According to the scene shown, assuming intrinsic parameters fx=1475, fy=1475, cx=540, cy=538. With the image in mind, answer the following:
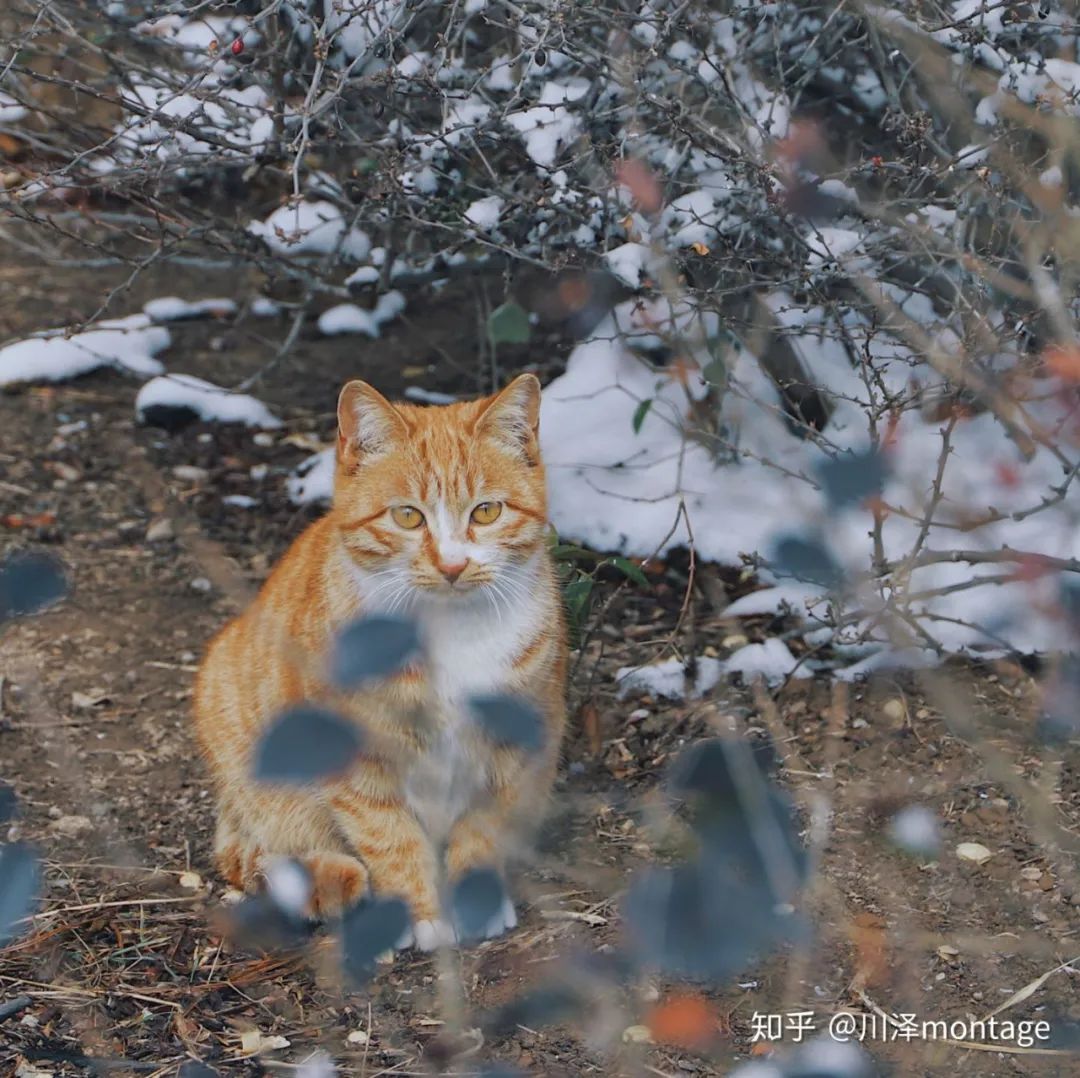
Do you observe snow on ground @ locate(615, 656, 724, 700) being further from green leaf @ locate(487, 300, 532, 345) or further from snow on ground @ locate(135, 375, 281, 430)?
snow on ground @ locate(135, 375, 281, 430)

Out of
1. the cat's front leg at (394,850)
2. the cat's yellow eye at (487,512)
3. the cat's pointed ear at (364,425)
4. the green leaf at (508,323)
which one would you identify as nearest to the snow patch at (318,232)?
the green leaf at (508,323)

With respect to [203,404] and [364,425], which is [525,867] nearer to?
[364,425]

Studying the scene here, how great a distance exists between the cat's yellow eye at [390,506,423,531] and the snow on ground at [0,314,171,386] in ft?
11.6

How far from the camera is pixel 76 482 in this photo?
19.6 feet

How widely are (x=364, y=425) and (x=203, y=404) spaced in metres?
3.08

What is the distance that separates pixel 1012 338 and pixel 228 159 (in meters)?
2.46

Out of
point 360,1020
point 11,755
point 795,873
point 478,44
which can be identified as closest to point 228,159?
point 478,44

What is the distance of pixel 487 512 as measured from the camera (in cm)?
341

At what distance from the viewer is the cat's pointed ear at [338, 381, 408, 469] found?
344cm

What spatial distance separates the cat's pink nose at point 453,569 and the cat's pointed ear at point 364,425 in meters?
0.42

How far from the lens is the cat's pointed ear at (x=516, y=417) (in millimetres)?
3482

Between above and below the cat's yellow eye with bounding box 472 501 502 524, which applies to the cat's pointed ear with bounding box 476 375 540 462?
above

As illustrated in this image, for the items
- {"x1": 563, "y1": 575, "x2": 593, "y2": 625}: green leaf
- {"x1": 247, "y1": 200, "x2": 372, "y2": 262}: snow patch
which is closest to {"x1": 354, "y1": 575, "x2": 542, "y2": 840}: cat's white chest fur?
{"x1": 563, "y1": 575, "x2": 593, "y2": 625}: green leaf

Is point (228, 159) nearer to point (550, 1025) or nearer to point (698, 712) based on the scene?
point (698, 712)
